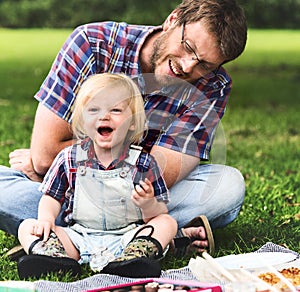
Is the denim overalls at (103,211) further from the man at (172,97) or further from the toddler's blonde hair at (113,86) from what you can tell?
the man at (172,97)

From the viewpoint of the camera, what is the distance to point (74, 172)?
10.1ft

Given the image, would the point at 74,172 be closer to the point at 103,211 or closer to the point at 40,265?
the point at 103,211

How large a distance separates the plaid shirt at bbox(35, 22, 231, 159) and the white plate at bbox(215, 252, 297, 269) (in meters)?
0.42

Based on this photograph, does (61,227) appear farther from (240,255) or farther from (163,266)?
(240,255)

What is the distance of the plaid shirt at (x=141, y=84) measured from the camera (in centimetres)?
316

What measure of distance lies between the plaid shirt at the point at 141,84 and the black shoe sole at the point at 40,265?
0.54m

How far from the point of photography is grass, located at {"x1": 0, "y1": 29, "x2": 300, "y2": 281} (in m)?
3.57

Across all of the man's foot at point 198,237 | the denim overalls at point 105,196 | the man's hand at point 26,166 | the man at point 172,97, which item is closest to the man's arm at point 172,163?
the man at point 172,97

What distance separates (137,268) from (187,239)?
42 centimetres

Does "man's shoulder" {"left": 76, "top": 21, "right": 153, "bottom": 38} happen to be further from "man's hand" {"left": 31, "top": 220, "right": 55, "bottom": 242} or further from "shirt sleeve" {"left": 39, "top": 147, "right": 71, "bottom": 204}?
"man's hand" {"left": 31, "top": 220, "right": 55, "bottom": 242}

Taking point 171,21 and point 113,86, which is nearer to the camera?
point 113,86

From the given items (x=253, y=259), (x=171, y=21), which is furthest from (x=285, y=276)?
(x=171, y=21)

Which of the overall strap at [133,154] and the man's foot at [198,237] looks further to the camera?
the man's foot at [198,237]

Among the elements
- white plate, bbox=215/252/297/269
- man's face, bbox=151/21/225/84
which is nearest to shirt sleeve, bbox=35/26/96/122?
man's face, bbox=151/21/225/84
